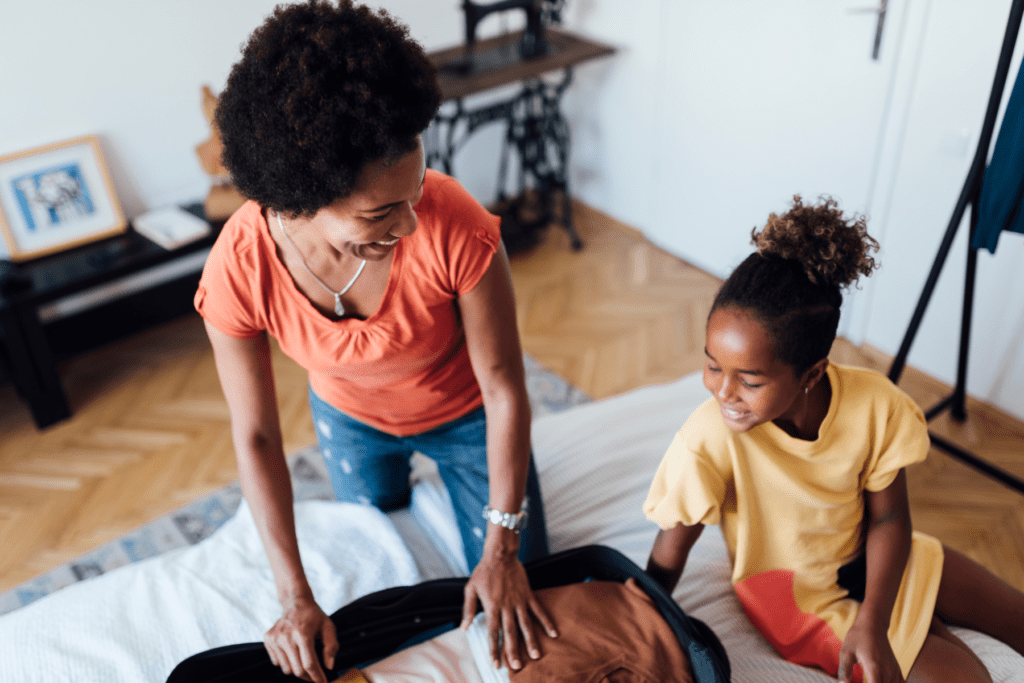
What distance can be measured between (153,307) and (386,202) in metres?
2.09

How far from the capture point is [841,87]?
2.39 m

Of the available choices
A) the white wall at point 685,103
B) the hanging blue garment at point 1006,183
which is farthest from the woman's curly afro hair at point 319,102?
the hanging blue garment at point 1006,183

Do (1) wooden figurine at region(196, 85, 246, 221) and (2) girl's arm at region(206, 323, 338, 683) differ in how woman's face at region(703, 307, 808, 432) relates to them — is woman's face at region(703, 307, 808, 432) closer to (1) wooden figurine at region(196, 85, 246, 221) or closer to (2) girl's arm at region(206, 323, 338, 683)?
(2) girl's arm at region(206, 323, 338, 683)

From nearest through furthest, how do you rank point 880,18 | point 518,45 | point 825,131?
point 880,18
point 825,131
point 518,45

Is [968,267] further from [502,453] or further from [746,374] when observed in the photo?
[502,453]

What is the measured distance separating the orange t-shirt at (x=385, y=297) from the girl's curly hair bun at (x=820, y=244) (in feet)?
1.38

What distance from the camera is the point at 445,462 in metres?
1.54

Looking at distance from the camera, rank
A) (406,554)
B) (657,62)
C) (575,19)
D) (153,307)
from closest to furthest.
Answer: (406,554) → (153,307) → (657,62) → (575,19)

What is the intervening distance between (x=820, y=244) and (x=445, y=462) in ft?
2.65

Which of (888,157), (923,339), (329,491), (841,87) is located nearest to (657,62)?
(841,87)

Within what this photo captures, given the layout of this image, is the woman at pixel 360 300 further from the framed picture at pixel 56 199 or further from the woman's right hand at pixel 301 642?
the framed picture at pixel 56 199

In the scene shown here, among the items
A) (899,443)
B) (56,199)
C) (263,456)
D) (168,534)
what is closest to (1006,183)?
(899,443)

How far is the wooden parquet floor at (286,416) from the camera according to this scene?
2.09 m

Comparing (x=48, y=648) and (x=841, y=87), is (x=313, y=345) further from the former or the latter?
(x=841, y=87)
